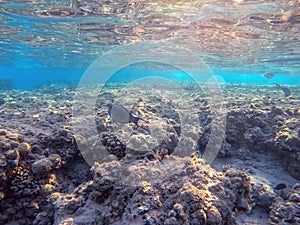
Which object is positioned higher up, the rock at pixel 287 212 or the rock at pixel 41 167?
the rock at pixel 287 212

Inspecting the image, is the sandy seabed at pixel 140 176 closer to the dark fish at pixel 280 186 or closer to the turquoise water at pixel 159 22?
the dark fish at pixel 280 186

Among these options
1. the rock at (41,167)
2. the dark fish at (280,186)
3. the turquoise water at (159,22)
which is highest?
the turquoise water at (159,22)

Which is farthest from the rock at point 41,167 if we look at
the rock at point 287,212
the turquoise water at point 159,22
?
the turquoise water at point 159,22

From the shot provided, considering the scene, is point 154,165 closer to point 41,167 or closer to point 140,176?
point 140,176

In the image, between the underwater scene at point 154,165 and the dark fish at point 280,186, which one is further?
the dark fish at point 280,186

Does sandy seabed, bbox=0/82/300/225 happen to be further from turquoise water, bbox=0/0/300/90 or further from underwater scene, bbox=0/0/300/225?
turquoise water, bbox=0/0/300/90

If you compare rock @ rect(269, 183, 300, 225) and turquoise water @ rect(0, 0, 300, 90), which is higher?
turquoise water @ rect(0, 0, 300, 90)

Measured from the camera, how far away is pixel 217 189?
3254 millimetres

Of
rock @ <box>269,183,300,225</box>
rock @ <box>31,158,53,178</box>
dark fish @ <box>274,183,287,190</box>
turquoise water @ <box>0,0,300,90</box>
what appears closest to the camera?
rock @ <box>269,183,300,225</box>

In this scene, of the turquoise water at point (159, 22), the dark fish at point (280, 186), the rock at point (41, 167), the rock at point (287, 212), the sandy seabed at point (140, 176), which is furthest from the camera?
the turquoise water at point (159, 22)

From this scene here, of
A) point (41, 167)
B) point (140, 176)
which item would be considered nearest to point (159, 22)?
point (41, 167)

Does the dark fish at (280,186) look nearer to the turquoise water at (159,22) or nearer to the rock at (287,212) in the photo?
the rock at (287,212)

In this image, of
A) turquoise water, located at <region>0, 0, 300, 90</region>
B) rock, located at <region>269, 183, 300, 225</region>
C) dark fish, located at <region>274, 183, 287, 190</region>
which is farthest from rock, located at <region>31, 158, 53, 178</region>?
turquoise water, located at <region>0, 0, 300, 90</region>

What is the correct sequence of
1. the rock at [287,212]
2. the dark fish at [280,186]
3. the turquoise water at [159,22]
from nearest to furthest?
1. the rock at [287,212]
2. the dark fish at [280,186]
3. the turquoise water at [159,22]
